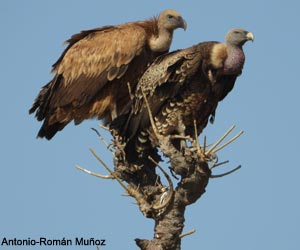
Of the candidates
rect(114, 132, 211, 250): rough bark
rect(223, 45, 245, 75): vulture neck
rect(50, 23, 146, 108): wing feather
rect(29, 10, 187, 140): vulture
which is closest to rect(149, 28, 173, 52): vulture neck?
rect(29, 10, 187, 140): vulture

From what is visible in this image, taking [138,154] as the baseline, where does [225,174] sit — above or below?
below

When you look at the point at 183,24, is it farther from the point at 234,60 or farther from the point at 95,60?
the point at 234,60

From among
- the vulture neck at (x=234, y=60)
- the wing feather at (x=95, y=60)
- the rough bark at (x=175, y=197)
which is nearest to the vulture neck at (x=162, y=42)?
the wing feather at (x=95, y=60)

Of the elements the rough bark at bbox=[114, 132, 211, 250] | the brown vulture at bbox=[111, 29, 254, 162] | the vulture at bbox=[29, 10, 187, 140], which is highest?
the vulture at bbox=[29, 10, 187, 140]

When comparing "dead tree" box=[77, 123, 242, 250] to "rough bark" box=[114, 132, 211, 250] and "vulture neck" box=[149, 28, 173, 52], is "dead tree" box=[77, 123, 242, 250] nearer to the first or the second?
"rough bark" box=[114, 132, 211, 250]

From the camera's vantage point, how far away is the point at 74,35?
13414 mm

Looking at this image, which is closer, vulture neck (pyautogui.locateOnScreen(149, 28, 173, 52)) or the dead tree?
the dead tree

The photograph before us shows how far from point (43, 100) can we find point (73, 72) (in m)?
0.61

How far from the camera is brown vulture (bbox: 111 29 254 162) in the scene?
35.6 feet

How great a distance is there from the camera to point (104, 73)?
12.6 metres

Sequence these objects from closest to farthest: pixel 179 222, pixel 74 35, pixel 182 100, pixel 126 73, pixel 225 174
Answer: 1. pixel 225 174
2. pixel 179 222
3. pixel 182 100
4. pixel 126 73
5. pixel 74 35

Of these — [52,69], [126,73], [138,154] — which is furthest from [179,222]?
[52,69]

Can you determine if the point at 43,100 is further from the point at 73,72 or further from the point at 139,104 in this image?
the point at 139,104

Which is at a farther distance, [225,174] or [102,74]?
[102,74]
